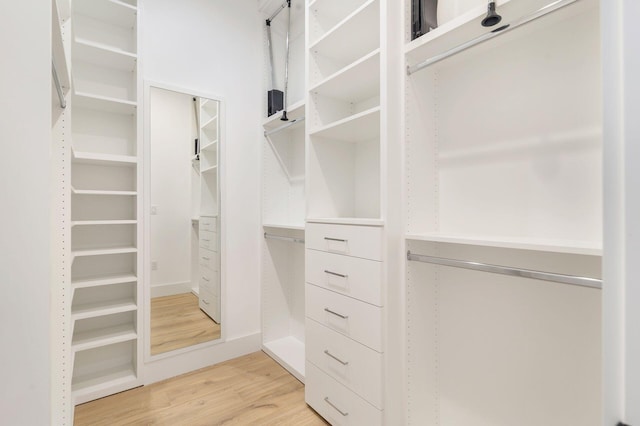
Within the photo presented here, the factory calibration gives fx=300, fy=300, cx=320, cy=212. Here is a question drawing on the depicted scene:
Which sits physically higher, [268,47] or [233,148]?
[268,47]

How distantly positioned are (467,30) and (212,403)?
2282 mm

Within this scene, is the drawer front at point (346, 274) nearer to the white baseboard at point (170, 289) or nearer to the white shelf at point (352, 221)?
the white shelf at point (352, 221)

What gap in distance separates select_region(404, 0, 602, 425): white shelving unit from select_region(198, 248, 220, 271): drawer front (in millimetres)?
1533

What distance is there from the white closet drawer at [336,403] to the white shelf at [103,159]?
5.54 ft

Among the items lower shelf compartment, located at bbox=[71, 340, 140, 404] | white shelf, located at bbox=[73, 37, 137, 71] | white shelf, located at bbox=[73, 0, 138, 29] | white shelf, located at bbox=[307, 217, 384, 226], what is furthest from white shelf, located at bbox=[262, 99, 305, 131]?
lower shelf compartment, located at bbox=[71, 340, 140, 404]

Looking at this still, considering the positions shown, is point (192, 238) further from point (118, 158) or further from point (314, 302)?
point (314, 302)

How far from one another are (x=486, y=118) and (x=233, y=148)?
1.77 m

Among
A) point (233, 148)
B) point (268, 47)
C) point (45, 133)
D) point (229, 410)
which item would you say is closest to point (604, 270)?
point (45, 133)

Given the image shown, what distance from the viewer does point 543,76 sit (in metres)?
1.15

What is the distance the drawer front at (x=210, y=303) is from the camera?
2280 mm

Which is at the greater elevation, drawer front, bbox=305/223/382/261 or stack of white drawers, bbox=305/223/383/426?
drawer front, bbox=305/223/382/261

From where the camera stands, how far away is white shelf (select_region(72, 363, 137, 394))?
5.96 feet

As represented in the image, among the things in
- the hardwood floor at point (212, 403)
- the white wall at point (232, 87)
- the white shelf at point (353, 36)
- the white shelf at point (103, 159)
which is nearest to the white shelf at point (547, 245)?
the white shelf at point (353, 36)

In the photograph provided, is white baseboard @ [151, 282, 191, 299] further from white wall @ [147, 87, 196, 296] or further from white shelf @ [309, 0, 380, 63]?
white shelf @ [309, 0, 380, 63]
